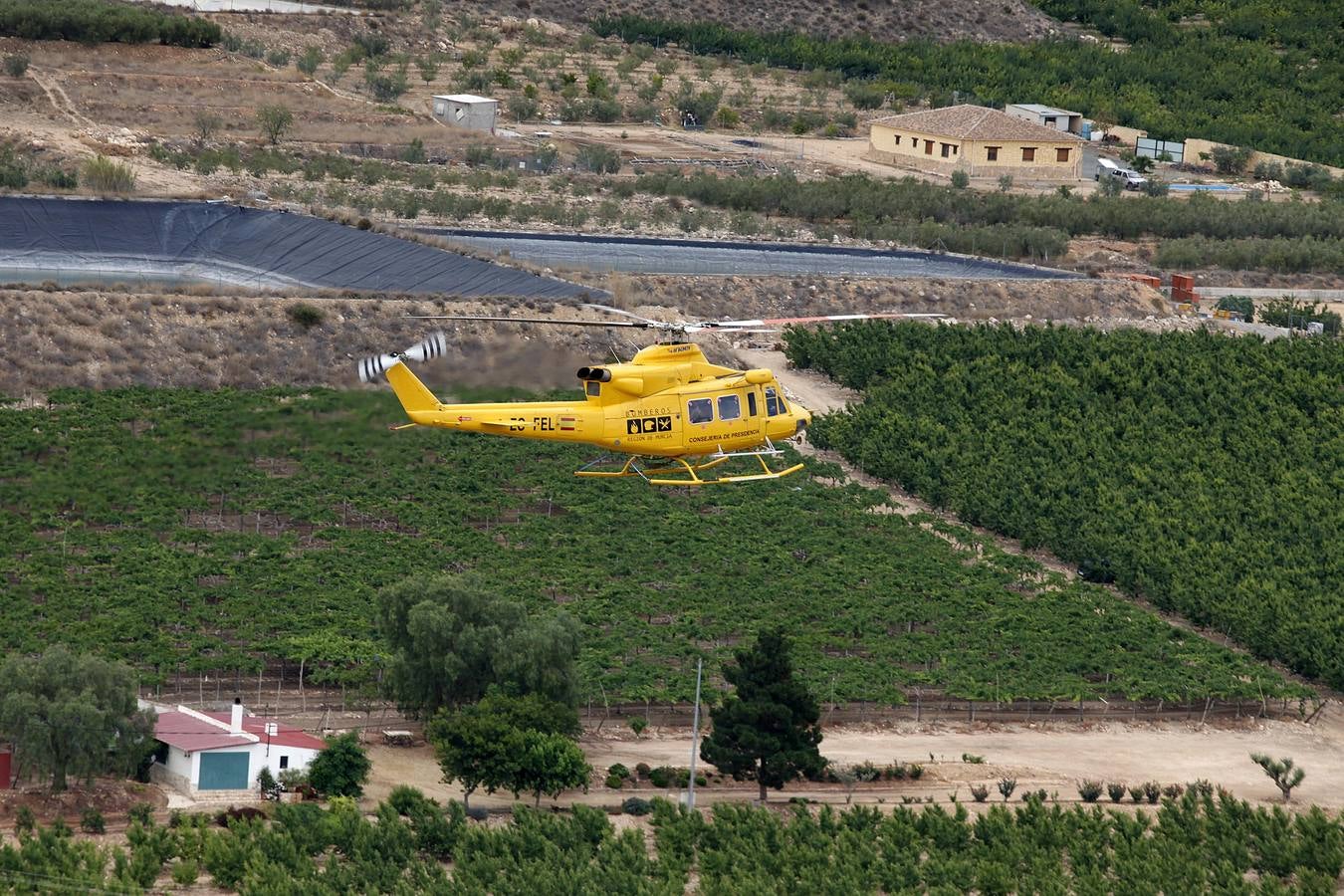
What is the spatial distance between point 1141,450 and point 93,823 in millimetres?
35786

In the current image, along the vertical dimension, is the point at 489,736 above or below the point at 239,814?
above

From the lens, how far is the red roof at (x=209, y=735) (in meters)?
49.3

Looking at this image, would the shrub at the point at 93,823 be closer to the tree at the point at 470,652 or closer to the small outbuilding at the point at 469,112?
the tree at the point at 470,652

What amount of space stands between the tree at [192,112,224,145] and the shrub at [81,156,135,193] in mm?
11886

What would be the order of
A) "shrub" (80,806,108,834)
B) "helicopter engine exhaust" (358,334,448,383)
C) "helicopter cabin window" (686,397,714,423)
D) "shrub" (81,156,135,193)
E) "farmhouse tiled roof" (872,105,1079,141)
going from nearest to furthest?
1. "helicopter engine exhaust" (358,334,448,383)
2. "helicopter cabin window" (686,397,714,423)
3. "shrub" (80,806,108,834)
4. "shrub" (81,156,135,193)
5. "farmhouse tiled roof" (872,105,1079,141)

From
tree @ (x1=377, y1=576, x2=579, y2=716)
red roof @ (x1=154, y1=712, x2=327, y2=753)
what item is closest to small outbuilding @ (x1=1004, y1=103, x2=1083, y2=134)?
tree @ (x1=377, y1=576, x2=579, y2=716)

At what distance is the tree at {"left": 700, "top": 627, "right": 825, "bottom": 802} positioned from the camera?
168 ft

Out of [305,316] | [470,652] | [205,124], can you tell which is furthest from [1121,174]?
[470,652]

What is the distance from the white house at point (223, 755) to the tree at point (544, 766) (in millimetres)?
3866

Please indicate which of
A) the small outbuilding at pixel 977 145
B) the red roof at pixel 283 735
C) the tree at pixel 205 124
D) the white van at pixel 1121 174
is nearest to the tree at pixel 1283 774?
the red roof at pixel 283 735

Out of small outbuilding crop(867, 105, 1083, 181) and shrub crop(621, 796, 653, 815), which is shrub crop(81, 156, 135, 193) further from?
shrub crop(621, 796, 653, 815)

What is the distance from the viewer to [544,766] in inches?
1971

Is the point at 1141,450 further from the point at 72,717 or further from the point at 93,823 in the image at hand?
the point at 93,823

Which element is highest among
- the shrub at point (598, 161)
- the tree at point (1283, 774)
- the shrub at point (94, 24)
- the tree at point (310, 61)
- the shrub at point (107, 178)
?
the shrub at point (94, 24)
